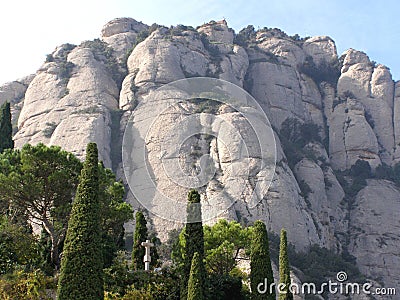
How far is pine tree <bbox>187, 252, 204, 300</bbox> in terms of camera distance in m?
16.2

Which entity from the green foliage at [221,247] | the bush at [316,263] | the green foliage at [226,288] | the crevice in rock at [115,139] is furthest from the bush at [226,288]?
the crevice in rock at [115,139]

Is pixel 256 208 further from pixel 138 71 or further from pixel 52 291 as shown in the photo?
pixel 52 291

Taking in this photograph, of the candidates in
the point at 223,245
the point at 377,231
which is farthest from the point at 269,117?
the point at 223,245

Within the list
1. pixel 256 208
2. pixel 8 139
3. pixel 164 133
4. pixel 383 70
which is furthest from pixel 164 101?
pixel 383 70

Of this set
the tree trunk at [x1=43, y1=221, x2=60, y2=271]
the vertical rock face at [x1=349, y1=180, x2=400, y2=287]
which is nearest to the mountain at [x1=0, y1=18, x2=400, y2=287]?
the vertical rock face at [x1=349, y1=180, x2=400, y2=287]

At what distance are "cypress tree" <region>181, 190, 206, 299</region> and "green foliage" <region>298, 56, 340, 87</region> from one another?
5440cm

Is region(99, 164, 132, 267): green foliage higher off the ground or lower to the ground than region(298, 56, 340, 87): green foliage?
lower

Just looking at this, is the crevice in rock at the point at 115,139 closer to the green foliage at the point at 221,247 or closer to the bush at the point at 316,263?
the bush at the point at 316,263

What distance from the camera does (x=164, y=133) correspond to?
136 ft

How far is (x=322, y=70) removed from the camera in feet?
231

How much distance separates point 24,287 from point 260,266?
890 centimetres

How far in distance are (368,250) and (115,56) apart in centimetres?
3851

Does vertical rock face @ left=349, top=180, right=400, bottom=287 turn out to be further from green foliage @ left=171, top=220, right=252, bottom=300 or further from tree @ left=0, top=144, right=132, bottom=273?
tree @ left=0, top=144, right=132, bottom=273

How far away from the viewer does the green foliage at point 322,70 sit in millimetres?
69438
